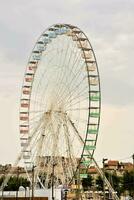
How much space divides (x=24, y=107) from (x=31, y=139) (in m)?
6.26

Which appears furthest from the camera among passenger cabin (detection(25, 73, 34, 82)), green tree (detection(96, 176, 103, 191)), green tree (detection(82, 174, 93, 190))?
green tree (detection(82, 174, 93, 190))

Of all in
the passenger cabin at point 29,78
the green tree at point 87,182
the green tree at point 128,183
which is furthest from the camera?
the green tree at point 87,182

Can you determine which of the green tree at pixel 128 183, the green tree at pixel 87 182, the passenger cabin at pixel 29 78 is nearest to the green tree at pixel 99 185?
the green tree at pixel 87 182

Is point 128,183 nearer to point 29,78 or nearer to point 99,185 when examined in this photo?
point 99,185

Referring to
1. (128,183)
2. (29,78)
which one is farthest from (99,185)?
(29,78)

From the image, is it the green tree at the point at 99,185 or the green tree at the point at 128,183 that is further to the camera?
the green tree at the point at 99,185

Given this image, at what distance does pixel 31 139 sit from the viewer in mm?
85188

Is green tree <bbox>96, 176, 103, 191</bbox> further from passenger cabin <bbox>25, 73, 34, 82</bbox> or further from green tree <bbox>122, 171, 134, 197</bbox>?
passenger cabin <bbox>25, 73, 34, 82</bbox>

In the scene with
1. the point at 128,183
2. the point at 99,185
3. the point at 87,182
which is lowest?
the point at 128,183

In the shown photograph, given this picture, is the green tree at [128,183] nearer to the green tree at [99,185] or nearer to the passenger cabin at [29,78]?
the green tree at [99,185]

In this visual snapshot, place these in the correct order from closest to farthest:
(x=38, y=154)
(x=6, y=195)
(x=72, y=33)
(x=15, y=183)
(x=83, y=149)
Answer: (x=83, y=149) < (x=72, y=33) < (x=38, y=154) < (x=6, y=195) < (x=15, y=183)

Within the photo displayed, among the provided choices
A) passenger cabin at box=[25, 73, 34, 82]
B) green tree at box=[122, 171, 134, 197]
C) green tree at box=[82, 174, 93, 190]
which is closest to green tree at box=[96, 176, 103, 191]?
green tree at box=[82, 174, 93, 190]

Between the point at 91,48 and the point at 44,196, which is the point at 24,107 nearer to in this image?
the point at 44,196

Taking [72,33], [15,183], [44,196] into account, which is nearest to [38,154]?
[44,196]
